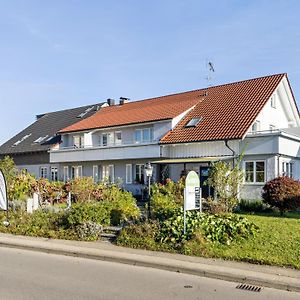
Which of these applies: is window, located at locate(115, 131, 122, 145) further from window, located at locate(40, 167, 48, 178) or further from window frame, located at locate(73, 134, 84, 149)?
window, located at locate(40, 167, 48, 178)

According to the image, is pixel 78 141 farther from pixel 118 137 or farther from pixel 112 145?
pixel 112 145

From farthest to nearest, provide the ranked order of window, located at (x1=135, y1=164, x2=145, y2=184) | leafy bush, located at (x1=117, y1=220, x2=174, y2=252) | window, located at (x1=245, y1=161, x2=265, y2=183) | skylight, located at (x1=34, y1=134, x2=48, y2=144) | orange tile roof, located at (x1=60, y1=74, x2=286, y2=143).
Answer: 1. skylight, located at (x1=34, y1=134, x2=48, y2=144)
2. window, located at (x1=135, y1=164, x2=145, y2=184)
3. orange tile roof, located at (x1=60, y1=74, x2=286, y2=143)
4. window, located at (x1=245, y1=161, x2=265, y2=183)
5. leafy bush, located at (x1=117, y1=220, x2=174, y2=252)

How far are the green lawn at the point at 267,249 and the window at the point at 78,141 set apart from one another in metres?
26.8

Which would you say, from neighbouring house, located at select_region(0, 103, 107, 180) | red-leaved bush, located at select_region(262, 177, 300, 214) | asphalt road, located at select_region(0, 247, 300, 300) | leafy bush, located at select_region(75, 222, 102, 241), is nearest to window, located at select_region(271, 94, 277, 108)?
red-leaved bush, located at select_region(262, 177, 300, 214)

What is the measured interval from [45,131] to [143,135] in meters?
17.8

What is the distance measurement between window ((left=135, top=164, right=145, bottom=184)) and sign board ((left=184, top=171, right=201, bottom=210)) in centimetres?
1910

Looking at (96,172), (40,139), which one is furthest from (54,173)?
(96,172)

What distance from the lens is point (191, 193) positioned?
41.7ft

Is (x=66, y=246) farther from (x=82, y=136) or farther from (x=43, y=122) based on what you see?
(x=43, y=122)

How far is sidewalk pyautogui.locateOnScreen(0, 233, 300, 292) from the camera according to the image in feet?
28.9

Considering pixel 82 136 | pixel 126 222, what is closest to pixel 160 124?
pixel 82 136

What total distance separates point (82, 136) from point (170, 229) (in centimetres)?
2608

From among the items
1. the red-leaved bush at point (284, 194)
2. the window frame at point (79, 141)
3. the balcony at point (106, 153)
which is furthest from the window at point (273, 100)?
the window frame at point (79, 141)

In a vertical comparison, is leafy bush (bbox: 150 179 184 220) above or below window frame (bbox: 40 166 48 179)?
below
